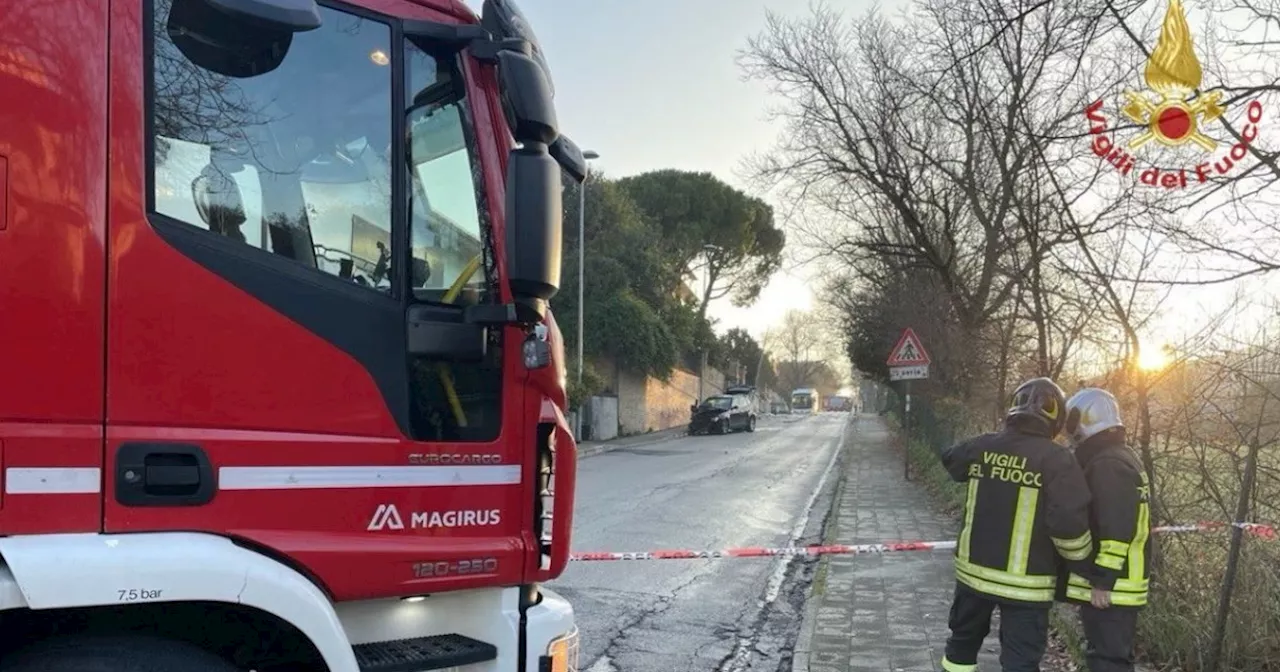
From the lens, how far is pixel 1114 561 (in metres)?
3.97

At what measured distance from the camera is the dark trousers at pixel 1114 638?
13.3 ft

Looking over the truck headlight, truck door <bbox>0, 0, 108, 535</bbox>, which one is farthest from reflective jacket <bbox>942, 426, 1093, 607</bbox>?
truck door <bbox>0, 0, 108, 535</bbox>

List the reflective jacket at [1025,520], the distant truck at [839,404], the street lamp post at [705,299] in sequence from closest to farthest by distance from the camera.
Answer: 1. the reflective jacket at [1025,520]
2. the street lamp post at [705,299]
3. the distant truck at [839,404]

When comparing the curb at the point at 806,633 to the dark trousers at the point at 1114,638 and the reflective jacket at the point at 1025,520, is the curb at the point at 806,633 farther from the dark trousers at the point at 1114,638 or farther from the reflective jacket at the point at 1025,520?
the dark trousers at the point at 1114,638

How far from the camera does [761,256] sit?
47.4 metres

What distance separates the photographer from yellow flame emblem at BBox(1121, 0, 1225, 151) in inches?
206

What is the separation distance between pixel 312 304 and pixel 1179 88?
502cm

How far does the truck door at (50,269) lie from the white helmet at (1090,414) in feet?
13.0

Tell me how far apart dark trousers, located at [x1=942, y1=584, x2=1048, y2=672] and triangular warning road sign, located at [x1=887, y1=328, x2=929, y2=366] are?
1200cm

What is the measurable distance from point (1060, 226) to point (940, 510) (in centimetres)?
626

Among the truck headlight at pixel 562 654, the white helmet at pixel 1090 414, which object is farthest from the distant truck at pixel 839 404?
the truck headlight at pixel 562 654

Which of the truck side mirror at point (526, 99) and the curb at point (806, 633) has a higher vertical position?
the truck side mirror at point (526, 99)

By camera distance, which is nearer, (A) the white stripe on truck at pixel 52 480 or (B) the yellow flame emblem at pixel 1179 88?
(A) the white stripe on truck at pixel 52 480

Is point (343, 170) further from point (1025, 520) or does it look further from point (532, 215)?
point (1025, 520)
